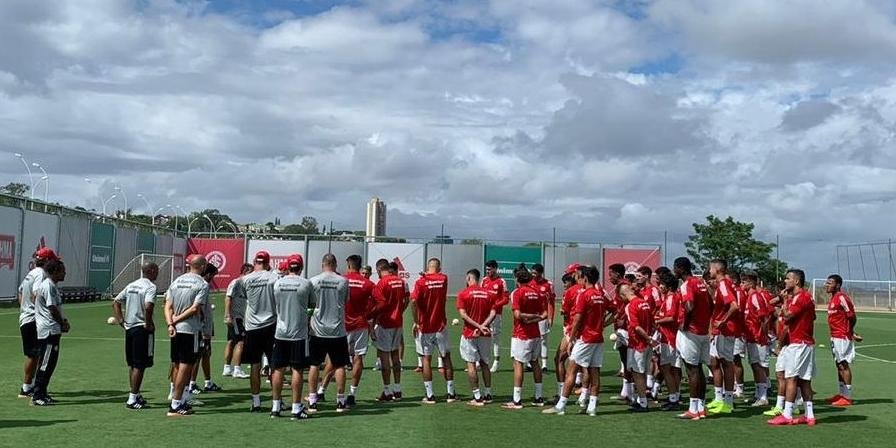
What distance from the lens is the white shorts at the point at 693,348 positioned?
1177cm

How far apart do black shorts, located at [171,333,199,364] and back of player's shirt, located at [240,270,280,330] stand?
771 mm

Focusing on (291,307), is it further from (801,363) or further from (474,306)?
(801,363)

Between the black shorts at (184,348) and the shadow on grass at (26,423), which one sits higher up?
the black shorts at (184,348)

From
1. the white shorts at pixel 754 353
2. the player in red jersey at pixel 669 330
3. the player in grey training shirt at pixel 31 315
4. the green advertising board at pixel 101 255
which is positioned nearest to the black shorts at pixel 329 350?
the player in grey training shirt at pixel 31 315

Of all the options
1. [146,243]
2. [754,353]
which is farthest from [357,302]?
[146,243]

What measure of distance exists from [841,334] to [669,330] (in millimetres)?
3499

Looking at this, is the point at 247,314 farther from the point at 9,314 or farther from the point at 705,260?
the point at 705,260

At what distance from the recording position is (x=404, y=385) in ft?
47.6

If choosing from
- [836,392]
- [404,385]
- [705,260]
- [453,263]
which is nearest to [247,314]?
[404,385]

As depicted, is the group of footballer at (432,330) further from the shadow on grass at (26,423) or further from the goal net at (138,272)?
the goal net at (138,272)

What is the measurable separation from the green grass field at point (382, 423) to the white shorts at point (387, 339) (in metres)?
0.81

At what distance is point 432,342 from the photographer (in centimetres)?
1287

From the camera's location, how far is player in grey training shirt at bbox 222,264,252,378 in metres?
13.0

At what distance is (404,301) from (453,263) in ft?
159
